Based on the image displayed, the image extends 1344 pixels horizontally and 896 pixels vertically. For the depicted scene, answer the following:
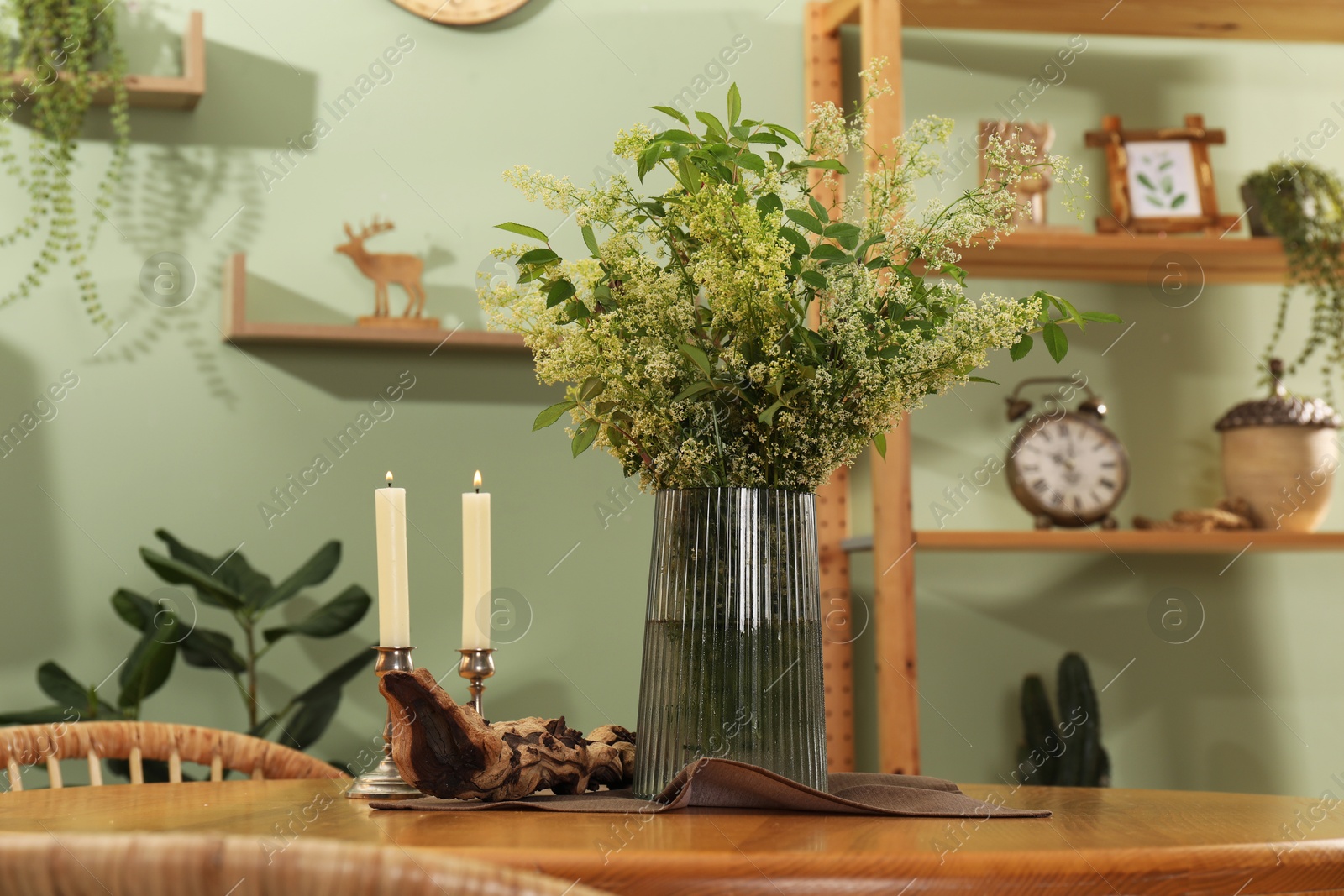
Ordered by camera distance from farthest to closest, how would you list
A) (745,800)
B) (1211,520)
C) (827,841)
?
(1211,520) < (745,800) < (827,841)

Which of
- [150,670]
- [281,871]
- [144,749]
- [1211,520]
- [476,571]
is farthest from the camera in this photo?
[1211,520]

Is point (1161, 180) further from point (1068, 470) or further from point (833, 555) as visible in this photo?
point (833, 555)

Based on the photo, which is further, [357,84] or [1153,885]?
[357,84]

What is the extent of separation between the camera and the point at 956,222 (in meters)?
0.96

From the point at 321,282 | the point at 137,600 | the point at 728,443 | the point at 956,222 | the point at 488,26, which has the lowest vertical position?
the point at 137,600

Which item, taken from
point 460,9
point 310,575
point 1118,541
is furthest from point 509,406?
point 1118,541

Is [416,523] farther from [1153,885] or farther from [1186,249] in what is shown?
[1153,885]

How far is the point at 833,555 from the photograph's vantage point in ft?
7.04

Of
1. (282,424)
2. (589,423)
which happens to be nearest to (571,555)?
(282,424)

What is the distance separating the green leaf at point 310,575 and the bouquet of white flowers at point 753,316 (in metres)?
0.97

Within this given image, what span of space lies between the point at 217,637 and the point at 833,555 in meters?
1.04

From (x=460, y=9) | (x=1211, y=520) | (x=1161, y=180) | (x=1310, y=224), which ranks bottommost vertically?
(x=1211, y=520)

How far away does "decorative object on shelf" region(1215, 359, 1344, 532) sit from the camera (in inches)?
82.0

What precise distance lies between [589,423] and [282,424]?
3.83ft
